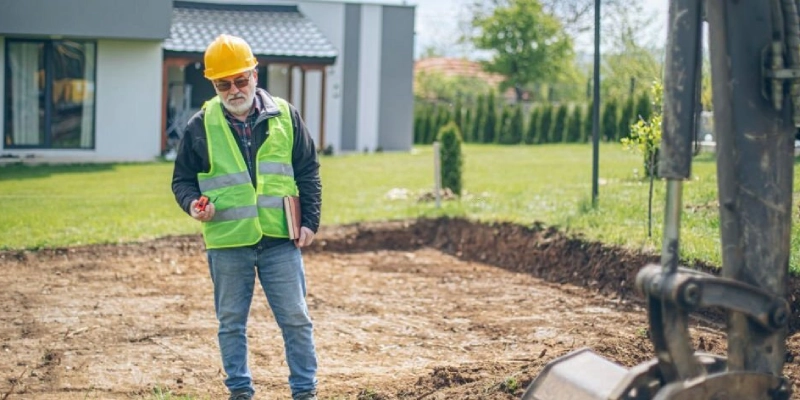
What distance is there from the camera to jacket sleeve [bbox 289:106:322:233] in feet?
20.8

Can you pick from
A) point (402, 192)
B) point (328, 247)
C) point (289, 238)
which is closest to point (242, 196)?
point (289, 238)

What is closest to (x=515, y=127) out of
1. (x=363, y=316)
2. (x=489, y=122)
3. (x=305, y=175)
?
(x=489, y=122)

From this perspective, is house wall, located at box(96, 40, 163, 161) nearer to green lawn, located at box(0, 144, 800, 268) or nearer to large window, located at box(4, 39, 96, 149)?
large window, located at box(4, 39, 96, 149)

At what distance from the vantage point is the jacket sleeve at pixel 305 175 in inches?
249

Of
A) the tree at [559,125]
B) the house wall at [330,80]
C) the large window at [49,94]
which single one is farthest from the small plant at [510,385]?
the tree at [559,125]

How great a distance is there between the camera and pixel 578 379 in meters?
4.62

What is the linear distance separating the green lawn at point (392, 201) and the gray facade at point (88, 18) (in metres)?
2.88

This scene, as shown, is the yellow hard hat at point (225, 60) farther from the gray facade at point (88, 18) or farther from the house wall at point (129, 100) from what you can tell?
the house wall at point (129, 100)

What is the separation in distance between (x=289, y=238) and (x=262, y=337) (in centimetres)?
275

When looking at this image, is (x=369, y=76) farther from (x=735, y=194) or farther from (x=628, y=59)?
(x=735, y=194)

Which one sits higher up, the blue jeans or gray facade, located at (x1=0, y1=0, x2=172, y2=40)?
gray facade, located at (x1=0, y1=0, x2=172, y2=40)

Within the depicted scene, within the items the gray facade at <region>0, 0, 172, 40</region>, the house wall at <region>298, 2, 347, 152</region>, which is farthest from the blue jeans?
the house wall at <region>298, 2, 347, 152</region>

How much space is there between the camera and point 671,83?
4.23 metres

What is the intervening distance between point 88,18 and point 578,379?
65.2ft
